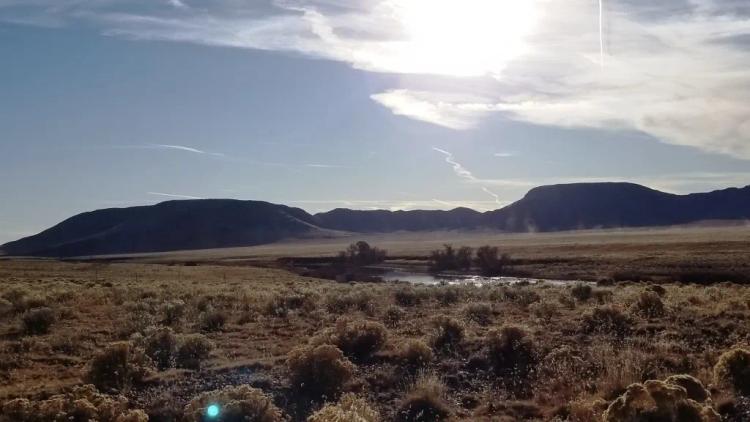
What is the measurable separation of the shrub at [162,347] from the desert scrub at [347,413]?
506cm

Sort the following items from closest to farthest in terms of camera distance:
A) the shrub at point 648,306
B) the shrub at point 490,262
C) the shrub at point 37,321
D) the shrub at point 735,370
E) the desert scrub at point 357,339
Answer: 1. the shrub at point 735,370
2. the desert scrub at point 357,339
3. the shrub at point 648,306
4. the shrub at point 37,321
5. the shrub at point 490,262

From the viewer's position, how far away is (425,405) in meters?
9.75

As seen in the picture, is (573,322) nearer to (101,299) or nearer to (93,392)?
(93,392)

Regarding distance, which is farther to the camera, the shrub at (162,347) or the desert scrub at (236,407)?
the shrub at (162,347)

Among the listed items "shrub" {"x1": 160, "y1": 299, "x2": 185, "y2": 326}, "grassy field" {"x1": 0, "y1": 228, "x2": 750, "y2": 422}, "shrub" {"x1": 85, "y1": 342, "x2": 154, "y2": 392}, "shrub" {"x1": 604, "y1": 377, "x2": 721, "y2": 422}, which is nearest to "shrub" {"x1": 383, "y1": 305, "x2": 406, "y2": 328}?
"grassy field" {"x1": 0, "y1": 228, "x2": 750, "y2": 422}

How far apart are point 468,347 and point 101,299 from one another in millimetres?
16321

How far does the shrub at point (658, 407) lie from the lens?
24.1ft

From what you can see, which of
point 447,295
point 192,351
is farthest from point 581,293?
point 192,351

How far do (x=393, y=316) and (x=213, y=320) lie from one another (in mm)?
4983

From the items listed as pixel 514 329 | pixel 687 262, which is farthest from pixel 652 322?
pixel 687 262

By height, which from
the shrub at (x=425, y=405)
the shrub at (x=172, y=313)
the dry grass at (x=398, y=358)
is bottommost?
the shrub at (x=425, y=405)

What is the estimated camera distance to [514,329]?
1311 cm

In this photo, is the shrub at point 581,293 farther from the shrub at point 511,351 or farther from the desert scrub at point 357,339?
the desert scrub at point 357,339

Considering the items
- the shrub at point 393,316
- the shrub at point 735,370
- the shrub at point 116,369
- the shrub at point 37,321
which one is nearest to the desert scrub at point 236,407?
the shrub at point 116,369
